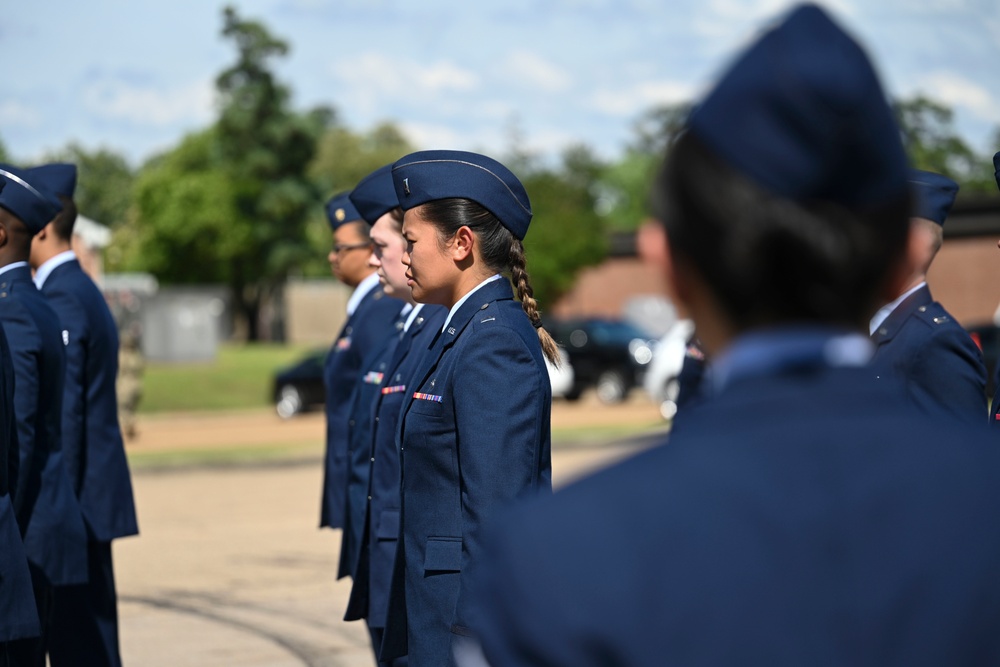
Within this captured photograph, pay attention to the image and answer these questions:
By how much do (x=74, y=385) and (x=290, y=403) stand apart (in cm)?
2247

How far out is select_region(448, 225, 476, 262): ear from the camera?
4012 mm

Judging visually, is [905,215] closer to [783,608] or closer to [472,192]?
[783,608]

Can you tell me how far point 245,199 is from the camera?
6444 cm

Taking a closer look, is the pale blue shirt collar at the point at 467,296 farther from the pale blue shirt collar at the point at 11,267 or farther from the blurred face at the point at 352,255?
the blurred face at the point at 352,255

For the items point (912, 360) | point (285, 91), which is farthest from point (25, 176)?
point (285, 91)

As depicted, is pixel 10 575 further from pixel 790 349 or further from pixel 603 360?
pixel 603 360

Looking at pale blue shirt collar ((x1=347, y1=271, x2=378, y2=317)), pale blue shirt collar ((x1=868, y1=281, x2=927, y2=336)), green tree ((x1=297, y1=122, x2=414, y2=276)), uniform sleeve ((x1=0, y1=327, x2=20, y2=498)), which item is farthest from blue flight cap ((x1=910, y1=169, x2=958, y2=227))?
green tree ((x1=297, y1=122, x2=414, y2=276))

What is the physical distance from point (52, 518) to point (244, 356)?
38528 mm

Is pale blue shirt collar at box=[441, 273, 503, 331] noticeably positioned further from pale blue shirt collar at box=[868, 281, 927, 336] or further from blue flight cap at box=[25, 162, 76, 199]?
blue flight cap at box=[25, 162, 76, 199]

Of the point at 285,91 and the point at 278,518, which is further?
the point at 285,91

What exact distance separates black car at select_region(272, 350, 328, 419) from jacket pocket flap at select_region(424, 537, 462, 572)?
79.9 feet

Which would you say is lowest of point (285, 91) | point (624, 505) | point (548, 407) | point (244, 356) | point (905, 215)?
point (244, 356)

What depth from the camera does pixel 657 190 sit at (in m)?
1.42

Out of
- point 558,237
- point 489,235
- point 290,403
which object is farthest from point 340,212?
point 558,237
